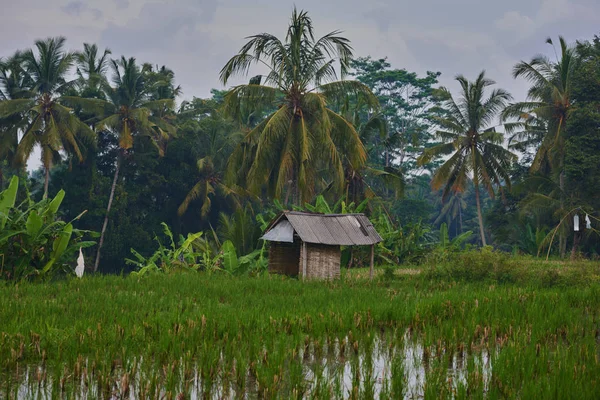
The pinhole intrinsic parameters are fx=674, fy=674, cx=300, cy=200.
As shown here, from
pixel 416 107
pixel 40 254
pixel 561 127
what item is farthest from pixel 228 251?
pixel 416 107

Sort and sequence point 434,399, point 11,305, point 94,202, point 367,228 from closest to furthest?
point 434,399
point 11,305
point 367,228
point 94,202

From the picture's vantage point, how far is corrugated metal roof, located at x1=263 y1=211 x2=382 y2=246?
12.2 metres

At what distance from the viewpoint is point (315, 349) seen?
573 cm

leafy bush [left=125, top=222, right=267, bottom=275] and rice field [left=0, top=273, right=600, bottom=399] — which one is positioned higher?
leafy bush [left=125, top=222, right=267, bottom=275]

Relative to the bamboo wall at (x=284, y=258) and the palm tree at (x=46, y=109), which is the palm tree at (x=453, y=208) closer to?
the palm tree at (x=46, y=109)

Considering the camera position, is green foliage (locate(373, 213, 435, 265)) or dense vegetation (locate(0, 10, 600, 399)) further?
green foliage (locate(373, 213, 435, 265))

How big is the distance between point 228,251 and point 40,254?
13.2ft

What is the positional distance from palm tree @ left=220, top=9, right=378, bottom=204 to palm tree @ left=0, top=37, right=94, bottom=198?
336 inches

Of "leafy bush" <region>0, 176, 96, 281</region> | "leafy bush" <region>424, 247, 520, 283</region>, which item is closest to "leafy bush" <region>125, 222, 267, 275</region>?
"leafy bush" <region>0, 176, 96, 281</region>

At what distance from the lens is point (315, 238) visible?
12141 millimetres

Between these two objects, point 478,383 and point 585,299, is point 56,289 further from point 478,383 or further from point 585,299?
point 585,299

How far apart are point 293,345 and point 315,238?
661 cm

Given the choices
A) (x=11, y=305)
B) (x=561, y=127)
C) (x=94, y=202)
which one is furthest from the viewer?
(x=94, y=202)

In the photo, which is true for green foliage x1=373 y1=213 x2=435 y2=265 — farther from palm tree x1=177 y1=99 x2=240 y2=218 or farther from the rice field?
palm tree x1=177 y1=99 x2=240 y2=218
